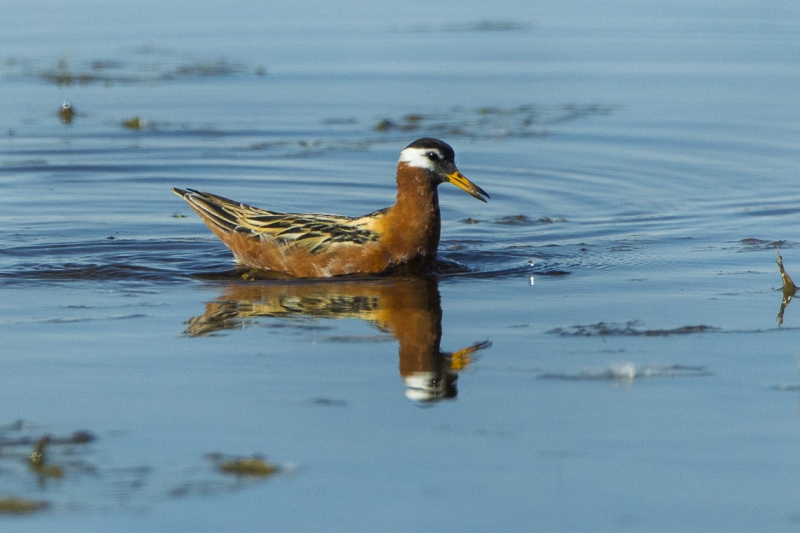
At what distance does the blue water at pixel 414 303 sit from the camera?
5742 mm

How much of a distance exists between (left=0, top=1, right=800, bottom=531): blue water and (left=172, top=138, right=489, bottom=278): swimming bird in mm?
367

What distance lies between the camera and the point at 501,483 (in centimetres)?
576

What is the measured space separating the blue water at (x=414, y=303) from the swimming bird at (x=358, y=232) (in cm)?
37

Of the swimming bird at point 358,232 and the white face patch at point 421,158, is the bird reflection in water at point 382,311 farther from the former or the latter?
the white face patch at point 421,158

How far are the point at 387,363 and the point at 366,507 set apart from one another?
7.54 feet

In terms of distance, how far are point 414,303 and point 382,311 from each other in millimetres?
410

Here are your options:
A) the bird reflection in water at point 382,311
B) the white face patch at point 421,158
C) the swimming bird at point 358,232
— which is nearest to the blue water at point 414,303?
the bird reflection in water at point 382,311

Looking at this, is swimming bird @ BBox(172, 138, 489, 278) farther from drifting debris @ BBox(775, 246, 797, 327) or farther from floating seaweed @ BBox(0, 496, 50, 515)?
floating seaweed @ BBox(0, 496, 50, 515)

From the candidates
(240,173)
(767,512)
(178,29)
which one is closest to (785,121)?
(240,173)

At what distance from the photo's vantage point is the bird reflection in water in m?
7.59

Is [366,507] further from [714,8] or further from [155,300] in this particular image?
[714,8]

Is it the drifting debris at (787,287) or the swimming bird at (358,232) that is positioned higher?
the swimming bird at (358,232)

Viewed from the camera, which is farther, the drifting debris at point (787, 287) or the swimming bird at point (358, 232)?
the swimming bird at point (358, 232)

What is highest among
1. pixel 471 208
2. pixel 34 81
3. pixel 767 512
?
pixel 34 81
